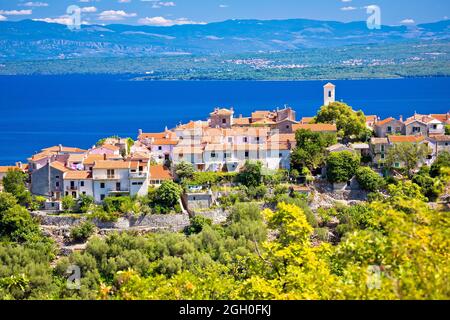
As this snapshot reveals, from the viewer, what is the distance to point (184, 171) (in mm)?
36594

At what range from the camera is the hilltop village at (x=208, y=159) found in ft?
116

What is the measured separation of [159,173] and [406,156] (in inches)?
480

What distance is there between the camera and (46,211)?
115 feet

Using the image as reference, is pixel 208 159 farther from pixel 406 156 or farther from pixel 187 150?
pixel 406 156

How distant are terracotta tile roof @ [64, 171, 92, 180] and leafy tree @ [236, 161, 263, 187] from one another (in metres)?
7.08

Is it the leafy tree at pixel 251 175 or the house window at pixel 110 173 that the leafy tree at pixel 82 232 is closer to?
the house window at pixel 110 173

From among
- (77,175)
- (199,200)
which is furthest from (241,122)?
(77,175)

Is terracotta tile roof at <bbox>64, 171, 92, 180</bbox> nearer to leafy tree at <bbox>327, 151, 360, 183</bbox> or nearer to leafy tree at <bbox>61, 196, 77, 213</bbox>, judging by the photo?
leafy tree at <bbox>61, 196, 77, 213</bbox>

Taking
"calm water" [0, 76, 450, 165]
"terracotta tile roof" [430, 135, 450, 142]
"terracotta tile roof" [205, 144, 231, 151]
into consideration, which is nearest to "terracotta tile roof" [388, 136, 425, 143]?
"terracotta tile roof" [430, 135, 450, 142]

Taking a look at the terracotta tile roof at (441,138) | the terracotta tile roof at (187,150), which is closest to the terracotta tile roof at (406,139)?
the terracotta tile roof at (441,138)

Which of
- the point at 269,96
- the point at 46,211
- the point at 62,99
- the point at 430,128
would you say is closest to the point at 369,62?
the point at 269,96

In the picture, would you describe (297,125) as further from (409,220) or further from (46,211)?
(409,220)

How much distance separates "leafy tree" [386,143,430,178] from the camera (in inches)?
1490

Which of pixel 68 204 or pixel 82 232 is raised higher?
pixel 68 204
